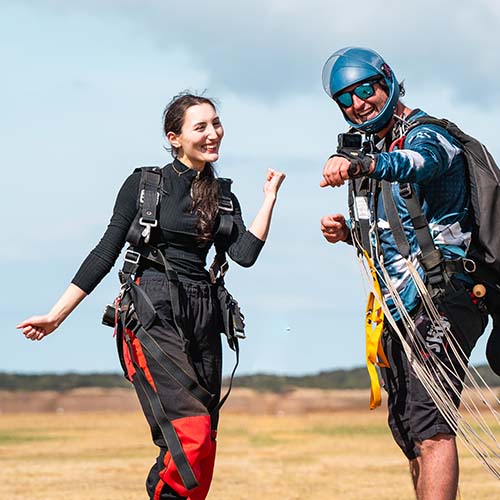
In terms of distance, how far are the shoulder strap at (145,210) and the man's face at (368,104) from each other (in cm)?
108

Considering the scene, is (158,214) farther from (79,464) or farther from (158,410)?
(79,464)

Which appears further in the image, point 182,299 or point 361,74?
point 182,299

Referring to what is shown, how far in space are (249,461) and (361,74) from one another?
8640 mm

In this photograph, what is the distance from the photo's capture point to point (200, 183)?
568cm

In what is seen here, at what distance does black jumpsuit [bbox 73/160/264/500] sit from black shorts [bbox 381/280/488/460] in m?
0.92

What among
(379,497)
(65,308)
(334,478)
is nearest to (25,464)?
(334,478)

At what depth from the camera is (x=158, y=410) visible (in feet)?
18.0

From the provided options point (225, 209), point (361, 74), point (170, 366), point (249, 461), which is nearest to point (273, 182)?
point (225, 209)

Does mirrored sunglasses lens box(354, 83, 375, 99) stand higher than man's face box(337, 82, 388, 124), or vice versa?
mirrored sunglasses lens box(354, 83, 375, 99)

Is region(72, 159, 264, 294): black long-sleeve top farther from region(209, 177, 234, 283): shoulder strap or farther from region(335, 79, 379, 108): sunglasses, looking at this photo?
region(335, 79, 379, 108): sunglasses

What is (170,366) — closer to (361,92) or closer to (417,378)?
(417,378)

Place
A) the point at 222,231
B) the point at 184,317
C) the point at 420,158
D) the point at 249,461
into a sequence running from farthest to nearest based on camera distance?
the point at 249,461, the point at 222,231, the point at 184,317, the point at 420,158

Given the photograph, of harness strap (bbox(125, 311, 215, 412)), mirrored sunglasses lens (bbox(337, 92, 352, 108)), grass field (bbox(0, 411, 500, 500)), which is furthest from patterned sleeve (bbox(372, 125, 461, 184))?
grass field (bbox(0, 411, 500, 500))

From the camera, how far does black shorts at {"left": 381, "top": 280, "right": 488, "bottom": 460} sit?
5.39 meters
